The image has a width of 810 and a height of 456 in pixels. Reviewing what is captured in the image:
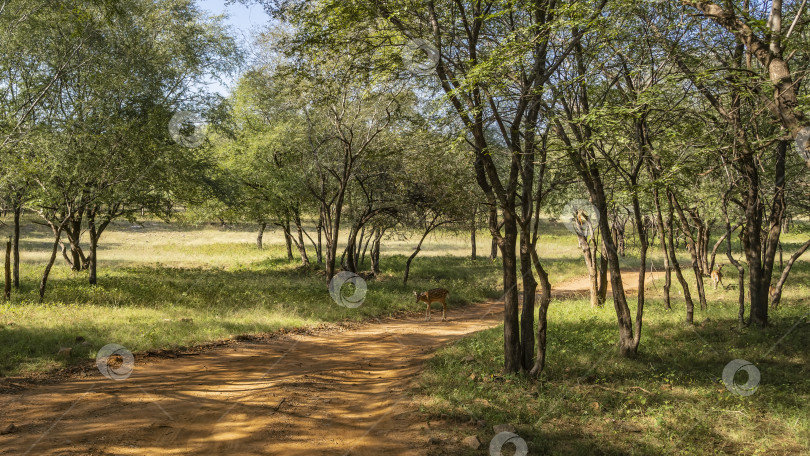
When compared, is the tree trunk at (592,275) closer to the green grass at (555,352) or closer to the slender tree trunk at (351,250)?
the green grass at (555,352)

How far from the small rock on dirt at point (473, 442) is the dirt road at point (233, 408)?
545mm

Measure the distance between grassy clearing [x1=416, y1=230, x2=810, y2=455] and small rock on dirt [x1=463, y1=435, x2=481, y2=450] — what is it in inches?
6.0

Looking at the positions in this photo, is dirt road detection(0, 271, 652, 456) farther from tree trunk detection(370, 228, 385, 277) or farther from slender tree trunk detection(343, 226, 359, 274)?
tree trunk detection(370, 228, 385, 277)

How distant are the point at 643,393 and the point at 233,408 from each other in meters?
6.56

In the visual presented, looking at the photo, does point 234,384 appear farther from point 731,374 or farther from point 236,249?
point 236,249

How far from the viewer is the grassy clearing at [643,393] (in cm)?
668

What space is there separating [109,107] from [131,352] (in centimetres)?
1076

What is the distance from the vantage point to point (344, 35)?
10969 millimetres

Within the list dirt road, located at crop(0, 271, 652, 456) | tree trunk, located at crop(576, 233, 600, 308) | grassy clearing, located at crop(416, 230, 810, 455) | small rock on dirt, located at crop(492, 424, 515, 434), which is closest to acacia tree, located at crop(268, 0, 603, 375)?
grassy clearing, located at crop(416, 230, 810, 455)

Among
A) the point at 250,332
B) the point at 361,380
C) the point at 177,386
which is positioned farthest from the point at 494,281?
the point at 177,386

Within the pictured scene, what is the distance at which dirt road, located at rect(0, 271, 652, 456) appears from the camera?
6.68m

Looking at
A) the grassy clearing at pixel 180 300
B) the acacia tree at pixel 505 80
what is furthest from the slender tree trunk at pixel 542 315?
the grassy clearing at pixel 180 300

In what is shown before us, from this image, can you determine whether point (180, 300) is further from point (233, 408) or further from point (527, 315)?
point (527, 315)

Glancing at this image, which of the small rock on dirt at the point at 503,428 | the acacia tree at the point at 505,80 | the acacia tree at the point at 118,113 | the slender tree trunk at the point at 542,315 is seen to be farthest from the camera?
the acacia tree at the point at 118,113
